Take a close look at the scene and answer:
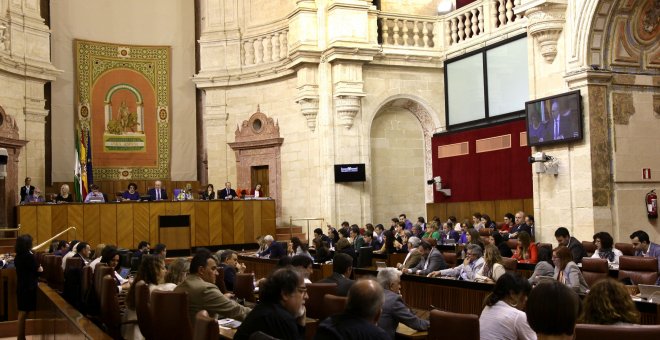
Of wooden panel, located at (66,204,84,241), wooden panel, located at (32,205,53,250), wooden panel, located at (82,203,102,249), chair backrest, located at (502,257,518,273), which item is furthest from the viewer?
wooden panel, located at (82,203,102,249)

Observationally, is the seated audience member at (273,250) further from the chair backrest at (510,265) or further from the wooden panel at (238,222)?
the chair backrest at (510,265)

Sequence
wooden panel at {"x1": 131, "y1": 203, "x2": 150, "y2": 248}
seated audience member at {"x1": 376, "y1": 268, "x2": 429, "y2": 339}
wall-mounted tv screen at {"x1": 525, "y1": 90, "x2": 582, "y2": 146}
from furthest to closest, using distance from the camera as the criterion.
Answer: wooden panel at {"x1": 131, "y1": 203, "x2": 150, "y2": 248}
wall-mounted tv screen at {"x1": 525, "y1": 90, "x2": 582, "y2": 146}
seated audience member at {"x1": 376, "y1": 268, "x2": 429, "y2": 339}

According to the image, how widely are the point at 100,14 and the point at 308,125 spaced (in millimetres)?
6708

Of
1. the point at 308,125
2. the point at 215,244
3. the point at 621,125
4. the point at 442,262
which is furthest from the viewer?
the point at 308,125

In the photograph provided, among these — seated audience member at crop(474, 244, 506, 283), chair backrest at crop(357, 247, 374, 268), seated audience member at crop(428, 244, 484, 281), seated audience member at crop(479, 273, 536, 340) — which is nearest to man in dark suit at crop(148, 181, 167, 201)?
chair backrest at crop(357, 247, 374, 268)

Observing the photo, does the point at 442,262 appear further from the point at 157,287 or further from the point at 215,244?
the point at 215,244

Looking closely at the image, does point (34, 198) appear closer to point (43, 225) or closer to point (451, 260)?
point (43, 225)

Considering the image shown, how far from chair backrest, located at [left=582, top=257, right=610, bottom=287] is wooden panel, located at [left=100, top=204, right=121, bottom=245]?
34.5ft

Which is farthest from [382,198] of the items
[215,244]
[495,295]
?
[495,295]

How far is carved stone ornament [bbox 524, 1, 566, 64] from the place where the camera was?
11570 mm

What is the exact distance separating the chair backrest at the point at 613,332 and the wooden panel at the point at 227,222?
1369 cm

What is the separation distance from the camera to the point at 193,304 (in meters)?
5.21

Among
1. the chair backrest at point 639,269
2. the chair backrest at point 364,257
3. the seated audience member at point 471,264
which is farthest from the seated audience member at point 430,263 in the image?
the chair backrest at point 639,269

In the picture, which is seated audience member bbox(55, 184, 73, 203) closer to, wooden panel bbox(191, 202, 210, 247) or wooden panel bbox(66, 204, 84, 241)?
wooden panel bbox(66, 204, 84, 241)
